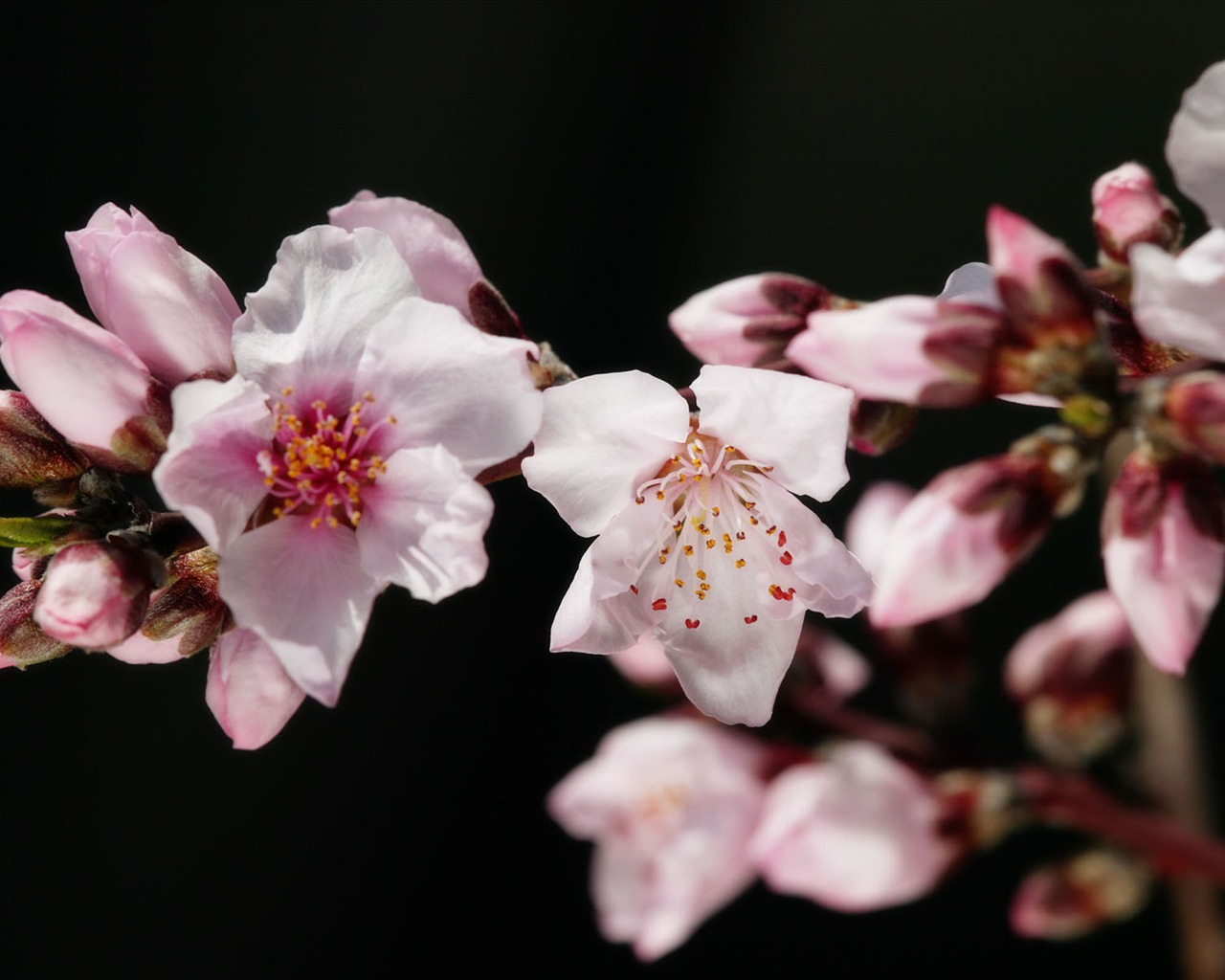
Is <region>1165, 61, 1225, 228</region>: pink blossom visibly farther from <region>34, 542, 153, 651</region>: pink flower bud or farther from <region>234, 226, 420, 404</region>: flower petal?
<region>34, 542, 153, 651</region>: pink flower bud

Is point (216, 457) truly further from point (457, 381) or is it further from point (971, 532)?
point (971, 532)

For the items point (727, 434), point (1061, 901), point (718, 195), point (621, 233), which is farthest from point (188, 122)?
point (1061, 901)

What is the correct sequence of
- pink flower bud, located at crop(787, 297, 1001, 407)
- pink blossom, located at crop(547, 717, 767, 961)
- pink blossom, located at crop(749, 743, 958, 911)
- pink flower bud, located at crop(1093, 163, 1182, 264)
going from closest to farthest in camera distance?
pink flower bud, located at crop(787, 297, 1001, 407) < pink flower bud, located at crop(1093, 163, 1182, 264) < pink blossom, located at crop(749, 743, 958, 911) < pink blossom, located at crop(547, 717, 767, 961)

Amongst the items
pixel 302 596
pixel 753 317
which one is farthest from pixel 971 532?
pixel 302 596

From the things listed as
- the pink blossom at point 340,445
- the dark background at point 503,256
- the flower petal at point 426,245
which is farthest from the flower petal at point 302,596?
the dark background at point 503,256

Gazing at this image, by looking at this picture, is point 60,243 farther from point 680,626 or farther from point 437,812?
point 680,626

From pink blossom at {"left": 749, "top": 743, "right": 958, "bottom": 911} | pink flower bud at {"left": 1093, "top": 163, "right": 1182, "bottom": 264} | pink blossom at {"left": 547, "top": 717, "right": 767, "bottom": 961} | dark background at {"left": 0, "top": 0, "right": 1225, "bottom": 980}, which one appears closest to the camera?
pink flower bud at {"left": 1093, "top": 163, "right": 1182, "bottom": 264}

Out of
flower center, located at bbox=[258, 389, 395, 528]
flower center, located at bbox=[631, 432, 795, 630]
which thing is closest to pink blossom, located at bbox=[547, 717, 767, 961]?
flower center, located at bbox=[631, 432, 795, 630]
